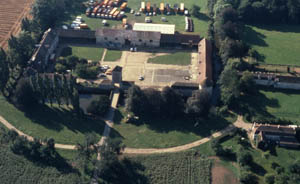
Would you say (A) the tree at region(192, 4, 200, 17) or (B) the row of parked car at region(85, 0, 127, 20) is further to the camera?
(A) the tree at region(192, 4, 200, 17)

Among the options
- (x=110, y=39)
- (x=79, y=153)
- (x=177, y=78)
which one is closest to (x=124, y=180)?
(x=79, y=153)

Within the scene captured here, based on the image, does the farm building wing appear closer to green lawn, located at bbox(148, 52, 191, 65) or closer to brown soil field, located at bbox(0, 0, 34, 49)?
green lawn, located at bbox(148, 52, 191, 65)

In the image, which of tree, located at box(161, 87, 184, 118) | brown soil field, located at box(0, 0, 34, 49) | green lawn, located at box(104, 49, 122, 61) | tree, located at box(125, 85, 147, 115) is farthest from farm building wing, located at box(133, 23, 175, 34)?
brown soil field, located at box(0, 0, 34, 49)

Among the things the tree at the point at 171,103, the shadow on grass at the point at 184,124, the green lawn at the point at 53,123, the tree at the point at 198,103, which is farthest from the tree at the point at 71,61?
the tree at the point at 198,103

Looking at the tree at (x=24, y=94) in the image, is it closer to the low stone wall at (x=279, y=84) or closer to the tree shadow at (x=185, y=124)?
the tree shadow at (x=185, y=124)

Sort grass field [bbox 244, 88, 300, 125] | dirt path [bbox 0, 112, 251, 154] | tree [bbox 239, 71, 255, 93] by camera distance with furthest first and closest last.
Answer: tree [bbox 239, 71, 255, 93]
grass field [bbox 244, 88, 300, 125]
dirt path [bbox 0, 112, 251, 154]

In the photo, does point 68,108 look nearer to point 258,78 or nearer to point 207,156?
point 207,156
